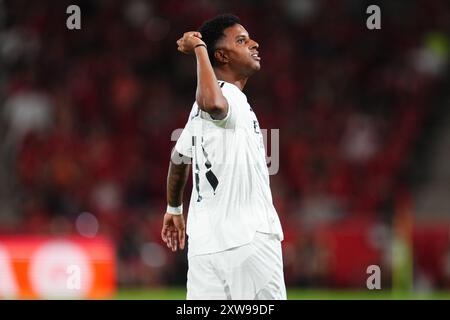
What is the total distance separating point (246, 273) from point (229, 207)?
1.17 feet

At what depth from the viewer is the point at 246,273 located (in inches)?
210

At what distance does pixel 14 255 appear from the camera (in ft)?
40.5

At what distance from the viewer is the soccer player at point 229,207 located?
210 inches

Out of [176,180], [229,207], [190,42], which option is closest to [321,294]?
[176,180]

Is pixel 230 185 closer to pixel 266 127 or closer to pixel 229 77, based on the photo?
pixel 229 77

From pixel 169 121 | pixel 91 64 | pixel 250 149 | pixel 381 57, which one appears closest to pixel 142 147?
pixel 169 121

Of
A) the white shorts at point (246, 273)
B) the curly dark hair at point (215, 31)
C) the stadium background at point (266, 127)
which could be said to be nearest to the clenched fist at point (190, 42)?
the curly dark hair at point (215, 31)

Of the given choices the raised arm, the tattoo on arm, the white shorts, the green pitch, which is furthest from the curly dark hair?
the green pitch

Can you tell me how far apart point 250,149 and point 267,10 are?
1282 cm

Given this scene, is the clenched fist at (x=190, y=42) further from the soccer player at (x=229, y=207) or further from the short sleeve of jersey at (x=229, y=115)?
the short sleeve of jersey at (x=229, y=115)

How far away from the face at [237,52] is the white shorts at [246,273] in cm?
94

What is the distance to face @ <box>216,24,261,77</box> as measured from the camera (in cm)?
562

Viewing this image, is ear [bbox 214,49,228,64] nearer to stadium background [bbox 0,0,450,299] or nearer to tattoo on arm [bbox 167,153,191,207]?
tattoo on arm [bbox 167,153,191,207]

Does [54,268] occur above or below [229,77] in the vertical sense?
below
